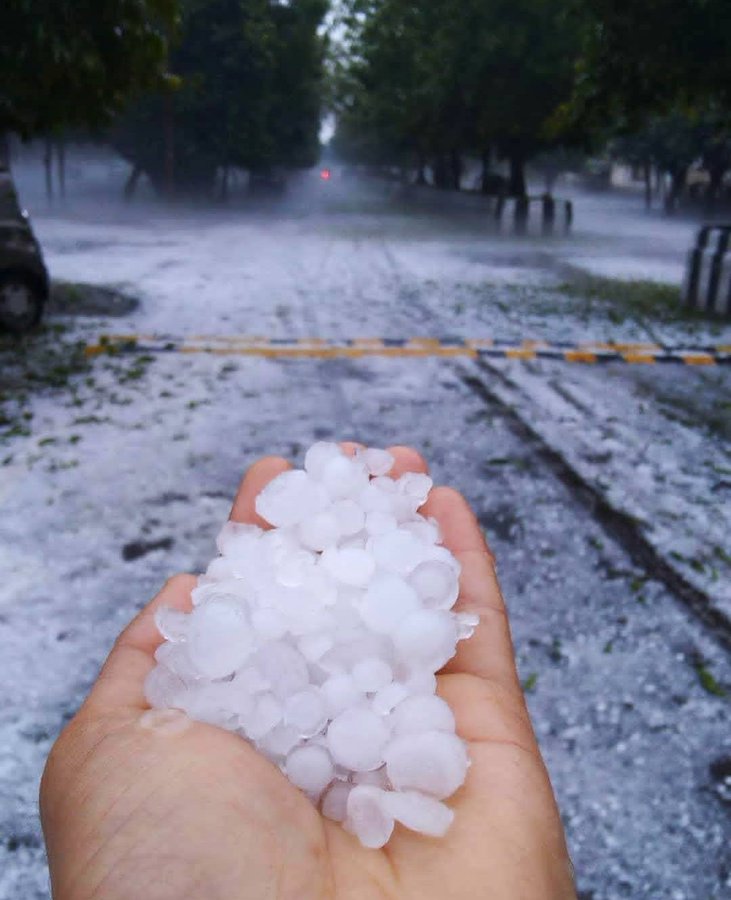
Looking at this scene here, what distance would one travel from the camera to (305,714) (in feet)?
5.14

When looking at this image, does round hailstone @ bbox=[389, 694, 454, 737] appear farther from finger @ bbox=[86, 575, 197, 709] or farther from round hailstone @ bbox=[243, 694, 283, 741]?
finger @ bbox=[86, 575, 197, 709]

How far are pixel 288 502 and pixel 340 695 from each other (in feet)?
2.24

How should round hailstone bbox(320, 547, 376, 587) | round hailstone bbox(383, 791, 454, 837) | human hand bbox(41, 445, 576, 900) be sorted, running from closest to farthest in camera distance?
human hand bbox(41, 445, 576, 900) → round hailstone bbox(383, 791, 454, 837) → round hailstone bbox(320, 547, 376, 587)

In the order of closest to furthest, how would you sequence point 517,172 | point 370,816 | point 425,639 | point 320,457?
point 370,816 < point 425,639 < point 320,457 < point 517,172

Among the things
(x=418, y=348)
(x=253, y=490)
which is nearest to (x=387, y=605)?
(x=253, y=490)

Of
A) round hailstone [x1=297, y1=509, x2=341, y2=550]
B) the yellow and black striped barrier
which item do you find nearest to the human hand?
round hailstone [x1=297, y1=509, x2=341, y2=550]

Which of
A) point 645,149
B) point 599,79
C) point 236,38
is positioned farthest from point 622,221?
point 599,79

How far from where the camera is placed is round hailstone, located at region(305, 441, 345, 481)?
8.00 feet

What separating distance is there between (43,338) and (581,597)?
694cm

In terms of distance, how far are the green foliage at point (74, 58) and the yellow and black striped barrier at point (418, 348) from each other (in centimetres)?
217

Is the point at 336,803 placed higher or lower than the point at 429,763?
lower

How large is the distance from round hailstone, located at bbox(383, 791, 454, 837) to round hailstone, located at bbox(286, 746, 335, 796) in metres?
0.14

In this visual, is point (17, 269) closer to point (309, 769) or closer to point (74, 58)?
point (74, 58)

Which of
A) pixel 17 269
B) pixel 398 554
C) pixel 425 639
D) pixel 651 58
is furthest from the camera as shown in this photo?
pixel 651 58
